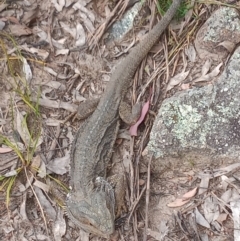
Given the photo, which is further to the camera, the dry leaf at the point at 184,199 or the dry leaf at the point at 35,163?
the dry leaf at the point at 35,163

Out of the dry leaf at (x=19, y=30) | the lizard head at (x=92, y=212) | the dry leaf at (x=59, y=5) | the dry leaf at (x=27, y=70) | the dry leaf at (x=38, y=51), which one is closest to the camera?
the lizard head at (x=92, y=212)

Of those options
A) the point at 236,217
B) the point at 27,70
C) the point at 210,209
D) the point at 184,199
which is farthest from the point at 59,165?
the point at 236,217

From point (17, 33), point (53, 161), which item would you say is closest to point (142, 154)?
point (53, 161)

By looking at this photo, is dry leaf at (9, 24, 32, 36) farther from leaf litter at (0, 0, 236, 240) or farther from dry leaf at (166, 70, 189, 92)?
dry leaf at (166, 70, 189, 92)

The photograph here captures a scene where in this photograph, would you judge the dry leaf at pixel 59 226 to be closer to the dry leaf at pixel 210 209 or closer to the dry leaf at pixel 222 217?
the dry leaf at pixel 210 209

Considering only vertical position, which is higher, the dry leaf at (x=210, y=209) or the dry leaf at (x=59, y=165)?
the dry leaf at (x=210, y=209)

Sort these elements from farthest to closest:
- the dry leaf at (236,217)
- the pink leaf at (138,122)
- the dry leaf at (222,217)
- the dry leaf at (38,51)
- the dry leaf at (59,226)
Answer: the dry leaf at (38,51) < the pink leaf at (138,122) < the dry leaf at (59,226) < the dry leaf at (222,217) < the dry leaf at (236,217)

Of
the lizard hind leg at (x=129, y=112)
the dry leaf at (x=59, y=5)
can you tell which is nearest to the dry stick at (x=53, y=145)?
the lizard hind leg at (x=129, y=112)
